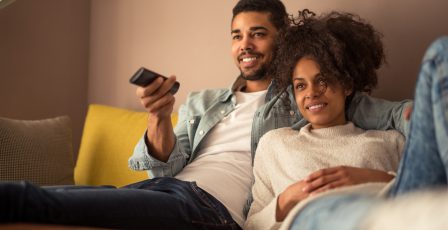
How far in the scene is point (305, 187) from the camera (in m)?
1.13

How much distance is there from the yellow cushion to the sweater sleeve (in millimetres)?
625

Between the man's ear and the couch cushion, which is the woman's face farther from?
the couch cushion

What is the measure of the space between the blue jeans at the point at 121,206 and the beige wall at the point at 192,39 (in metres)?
0.75

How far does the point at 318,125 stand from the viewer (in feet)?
4.59

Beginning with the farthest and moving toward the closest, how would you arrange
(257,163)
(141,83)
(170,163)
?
(170,163) → (257,163) → (141,83)

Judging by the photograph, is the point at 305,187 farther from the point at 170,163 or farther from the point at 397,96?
the point at 397,96

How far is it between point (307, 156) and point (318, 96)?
169 millimetres

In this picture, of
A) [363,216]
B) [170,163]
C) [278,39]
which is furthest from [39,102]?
[363,216]

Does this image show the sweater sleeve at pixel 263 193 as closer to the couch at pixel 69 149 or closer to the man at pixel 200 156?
the man at pixel 200 156

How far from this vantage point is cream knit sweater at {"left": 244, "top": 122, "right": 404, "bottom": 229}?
1253mm

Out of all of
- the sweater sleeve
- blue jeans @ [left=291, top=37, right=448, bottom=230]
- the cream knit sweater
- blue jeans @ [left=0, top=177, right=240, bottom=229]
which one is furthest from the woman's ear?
blue jeans @ [left=291, top=37, right=448, bottom=230]

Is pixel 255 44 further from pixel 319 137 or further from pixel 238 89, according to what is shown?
pixel 319 137

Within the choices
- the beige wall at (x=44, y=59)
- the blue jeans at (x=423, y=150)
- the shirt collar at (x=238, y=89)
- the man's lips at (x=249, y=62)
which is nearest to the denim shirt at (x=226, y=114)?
the shirt collar at (x=238, y=89)

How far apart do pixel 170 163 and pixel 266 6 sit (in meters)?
0.63
